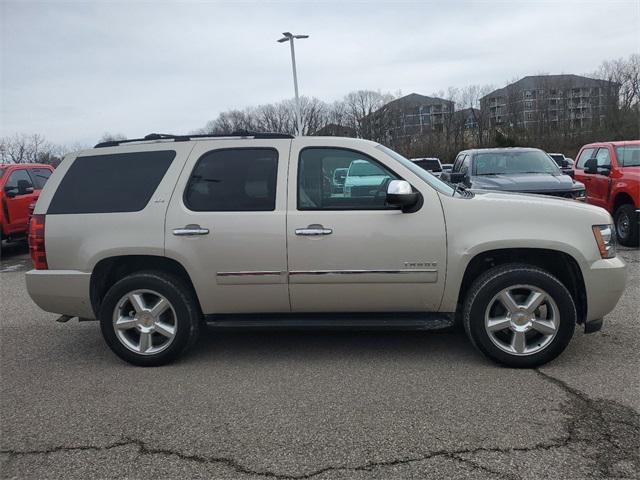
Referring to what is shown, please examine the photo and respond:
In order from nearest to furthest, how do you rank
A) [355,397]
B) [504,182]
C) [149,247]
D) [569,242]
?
[355,397] < [569,242] < [149,247] < [504,182]

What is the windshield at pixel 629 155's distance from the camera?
9.54m

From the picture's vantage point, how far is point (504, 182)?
358 inches

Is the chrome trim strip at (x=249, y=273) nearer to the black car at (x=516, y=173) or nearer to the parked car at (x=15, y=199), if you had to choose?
the black car at (x=516, y=173)

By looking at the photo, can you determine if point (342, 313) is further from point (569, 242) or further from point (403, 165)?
point (569, 242)

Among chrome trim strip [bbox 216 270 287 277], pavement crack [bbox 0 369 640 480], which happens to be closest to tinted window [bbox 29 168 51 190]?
chrome trim strip [bbox 216 270 287 277]

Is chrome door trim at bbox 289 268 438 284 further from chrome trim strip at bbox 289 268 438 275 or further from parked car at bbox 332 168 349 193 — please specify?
parked car at bbox 332 168 349 193

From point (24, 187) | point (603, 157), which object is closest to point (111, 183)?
point (24, 187)

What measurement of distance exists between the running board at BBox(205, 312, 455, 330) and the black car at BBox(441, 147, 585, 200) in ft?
14.6

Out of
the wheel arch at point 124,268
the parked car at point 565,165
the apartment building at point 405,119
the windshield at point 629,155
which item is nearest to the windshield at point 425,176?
the wheel arch at point 124,268

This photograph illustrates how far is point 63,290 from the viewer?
432 cm

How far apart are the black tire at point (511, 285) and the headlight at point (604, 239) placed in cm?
41

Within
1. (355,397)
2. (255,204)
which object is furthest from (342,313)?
(255,204)

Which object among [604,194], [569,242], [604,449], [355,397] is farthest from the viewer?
[604,194]

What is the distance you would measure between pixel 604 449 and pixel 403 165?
239cm
